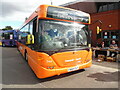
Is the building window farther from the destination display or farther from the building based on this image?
the destination display

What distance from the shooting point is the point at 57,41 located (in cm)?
412

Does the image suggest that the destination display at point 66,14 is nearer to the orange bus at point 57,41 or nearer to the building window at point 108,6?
the orange bus at point 57,41

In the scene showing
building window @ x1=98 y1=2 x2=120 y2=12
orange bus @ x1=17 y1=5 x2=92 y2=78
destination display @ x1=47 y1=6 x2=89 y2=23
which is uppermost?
building window @ x1=98 y1=2 x2=120 y2=12

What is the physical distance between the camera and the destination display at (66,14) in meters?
4.04

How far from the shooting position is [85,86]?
149 inches

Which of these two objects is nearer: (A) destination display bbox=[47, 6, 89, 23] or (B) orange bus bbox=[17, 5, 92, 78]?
(B) orange bus bbox=[17, 5, 92, 78]

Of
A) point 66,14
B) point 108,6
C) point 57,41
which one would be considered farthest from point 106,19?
point 57,41

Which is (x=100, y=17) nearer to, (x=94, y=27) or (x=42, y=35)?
(x=94, y=27)

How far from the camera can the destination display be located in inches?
159

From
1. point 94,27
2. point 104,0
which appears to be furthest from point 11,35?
point 104,0

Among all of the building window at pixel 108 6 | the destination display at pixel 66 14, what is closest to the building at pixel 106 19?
the building window at pixel 108 6

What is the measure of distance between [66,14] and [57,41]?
1278 mm

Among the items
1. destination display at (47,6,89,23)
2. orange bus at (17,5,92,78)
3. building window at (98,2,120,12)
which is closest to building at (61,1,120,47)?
building window at (98,2,120,12)

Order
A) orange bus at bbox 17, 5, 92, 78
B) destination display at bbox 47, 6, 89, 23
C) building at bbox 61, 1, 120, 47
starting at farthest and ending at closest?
building at bbox 61, 1, 120, 47
destination display at bbox 47, 6, 89, 23
orange bus at bbox 17, 5, 92, 78
